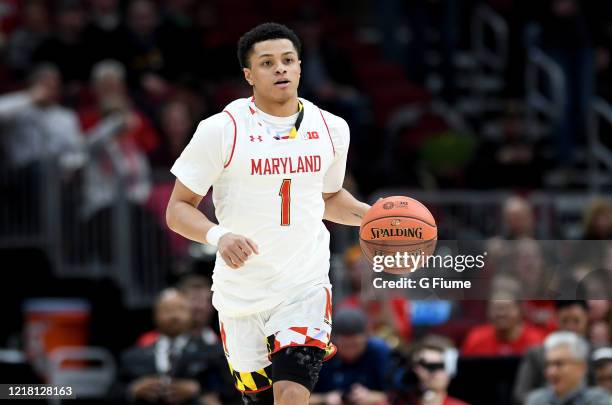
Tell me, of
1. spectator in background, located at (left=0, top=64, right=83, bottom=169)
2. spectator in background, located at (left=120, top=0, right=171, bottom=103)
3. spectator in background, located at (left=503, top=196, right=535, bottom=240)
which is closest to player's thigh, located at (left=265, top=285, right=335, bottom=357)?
spectator in background, located at (left=503, top=196, right=535, bottom=240)

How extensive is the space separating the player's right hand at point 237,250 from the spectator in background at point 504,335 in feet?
17.1

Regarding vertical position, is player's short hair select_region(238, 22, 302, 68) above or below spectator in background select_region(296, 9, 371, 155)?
below

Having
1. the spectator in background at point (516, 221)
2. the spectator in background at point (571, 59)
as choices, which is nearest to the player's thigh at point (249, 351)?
the spectator in background at point (516, 221)

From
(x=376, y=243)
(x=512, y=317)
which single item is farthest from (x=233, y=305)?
(x=512, y=317)

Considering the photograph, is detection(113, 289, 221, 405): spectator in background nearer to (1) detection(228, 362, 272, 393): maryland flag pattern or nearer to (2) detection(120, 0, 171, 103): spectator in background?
(1) detection(228, 362, 272, 393): maryland flag pattern

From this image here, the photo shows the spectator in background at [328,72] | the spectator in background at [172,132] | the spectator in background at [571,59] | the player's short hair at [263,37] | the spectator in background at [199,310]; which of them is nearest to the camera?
the player's short hair at [263,37]

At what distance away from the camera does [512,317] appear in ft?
38.5

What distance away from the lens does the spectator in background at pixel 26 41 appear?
15375mm

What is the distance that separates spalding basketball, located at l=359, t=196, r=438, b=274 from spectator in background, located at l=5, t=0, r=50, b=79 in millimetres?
8598

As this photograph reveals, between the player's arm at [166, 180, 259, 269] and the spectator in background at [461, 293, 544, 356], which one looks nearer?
the player's arm at [166, 180, 259, 269]

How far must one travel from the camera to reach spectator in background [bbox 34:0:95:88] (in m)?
15.1

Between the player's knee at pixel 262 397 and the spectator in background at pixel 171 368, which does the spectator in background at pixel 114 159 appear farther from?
the player's knee at pixel 262 397

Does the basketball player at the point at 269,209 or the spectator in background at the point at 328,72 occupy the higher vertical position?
the spectator in background at the point at 328,72

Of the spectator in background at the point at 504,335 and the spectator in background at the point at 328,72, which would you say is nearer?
the spectator in background at the point at 504,335
